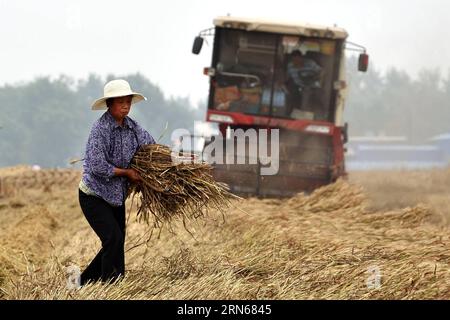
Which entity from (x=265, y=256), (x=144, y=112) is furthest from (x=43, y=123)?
(x=265, y=256)

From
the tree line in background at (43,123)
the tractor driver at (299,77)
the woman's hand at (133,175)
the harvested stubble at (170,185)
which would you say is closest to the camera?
the woman's hand at (133,175)

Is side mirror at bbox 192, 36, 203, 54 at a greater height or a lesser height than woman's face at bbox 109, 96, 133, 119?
greater

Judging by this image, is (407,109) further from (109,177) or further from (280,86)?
(109,177)

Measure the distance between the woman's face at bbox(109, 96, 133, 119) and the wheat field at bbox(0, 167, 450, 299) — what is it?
3.35ft

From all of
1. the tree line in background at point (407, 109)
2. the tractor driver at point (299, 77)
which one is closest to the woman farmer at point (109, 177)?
the tractor driver at point (299, 77)

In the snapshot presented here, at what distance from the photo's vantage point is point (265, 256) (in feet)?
22.6

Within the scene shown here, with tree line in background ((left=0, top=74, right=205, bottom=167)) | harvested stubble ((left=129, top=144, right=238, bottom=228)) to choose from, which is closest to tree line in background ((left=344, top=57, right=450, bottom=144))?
tree line in background ((left=0, top=74, right=205, bottom=167))

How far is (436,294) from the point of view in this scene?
554 centimetres

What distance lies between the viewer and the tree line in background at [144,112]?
2798 inches

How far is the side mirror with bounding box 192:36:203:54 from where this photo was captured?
1555 cm

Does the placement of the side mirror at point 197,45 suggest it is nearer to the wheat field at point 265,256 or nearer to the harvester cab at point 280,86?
the harvester cab at point 280,86

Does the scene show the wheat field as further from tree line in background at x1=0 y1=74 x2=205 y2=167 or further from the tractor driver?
tree line in background at x1=0 y1=74 x2=205 y2=167

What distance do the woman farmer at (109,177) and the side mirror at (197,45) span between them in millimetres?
9193
